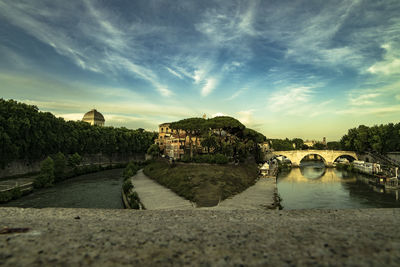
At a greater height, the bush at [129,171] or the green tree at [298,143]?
the green tree at [298,143]

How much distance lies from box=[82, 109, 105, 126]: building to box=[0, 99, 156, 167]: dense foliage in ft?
164

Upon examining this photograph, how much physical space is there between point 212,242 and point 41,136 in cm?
5976

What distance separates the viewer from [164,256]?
5250 mm

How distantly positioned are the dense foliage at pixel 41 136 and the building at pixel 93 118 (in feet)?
164

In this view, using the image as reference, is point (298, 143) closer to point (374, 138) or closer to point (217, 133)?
point (374, 138)

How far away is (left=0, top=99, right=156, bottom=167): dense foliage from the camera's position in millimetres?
42906

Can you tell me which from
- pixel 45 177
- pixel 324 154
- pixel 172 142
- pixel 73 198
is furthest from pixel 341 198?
pixel 172 142

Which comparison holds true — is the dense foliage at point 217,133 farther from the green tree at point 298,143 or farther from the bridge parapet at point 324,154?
the green tree at point 298,143

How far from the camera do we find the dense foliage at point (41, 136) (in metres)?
42.9

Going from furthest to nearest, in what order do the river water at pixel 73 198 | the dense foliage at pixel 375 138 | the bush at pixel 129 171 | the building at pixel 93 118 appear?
the building at pixel 93 118 < the dense foliage at pixel 375 138 < the bush at pixel 129 171 < the river water at pixel 73 198

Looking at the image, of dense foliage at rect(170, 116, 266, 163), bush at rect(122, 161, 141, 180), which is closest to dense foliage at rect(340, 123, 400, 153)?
dense foliage at rect(170, 116, 266, 163)

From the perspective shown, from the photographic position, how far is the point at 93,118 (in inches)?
5064

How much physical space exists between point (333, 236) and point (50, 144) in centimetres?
6464

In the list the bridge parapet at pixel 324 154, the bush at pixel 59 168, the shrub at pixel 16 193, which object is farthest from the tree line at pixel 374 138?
the shrub at pixel 16 193
